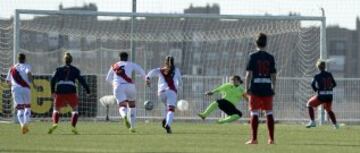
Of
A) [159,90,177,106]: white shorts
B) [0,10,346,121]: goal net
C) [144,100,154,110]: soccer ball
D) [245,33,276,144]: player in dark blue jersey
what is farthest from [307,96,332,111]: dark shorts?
[245,33,276,144]: player in dark blue jersey

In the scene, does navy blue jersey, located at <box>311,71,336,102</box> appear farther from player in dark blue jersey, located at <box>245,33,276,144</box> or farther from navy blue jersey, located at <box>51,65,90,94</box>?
player in dark blue jersey, located at <box>245,33,276,144</box>

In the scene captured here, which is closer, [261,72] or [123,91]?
[261,72]

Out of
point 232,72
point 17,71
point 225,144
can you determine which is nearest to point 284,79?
point 232,72

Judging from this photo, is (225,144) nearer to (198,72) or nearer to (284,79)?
(284,79)

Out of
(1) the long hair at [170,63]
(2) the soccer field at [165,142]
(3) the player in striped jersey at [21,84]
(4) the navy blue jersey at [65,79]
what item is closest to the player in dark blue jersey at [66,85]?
(4) the navy blue jersey at [65,79]

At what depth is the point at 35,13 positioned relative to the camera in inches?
1410

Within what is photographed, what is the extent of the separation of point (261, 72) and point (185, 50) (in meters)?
21.2

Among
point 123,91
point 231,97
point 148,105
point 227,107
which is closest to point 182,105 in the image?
point 148,105

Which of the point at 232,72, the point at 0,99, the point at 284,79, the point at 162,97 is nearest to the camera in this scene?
the point at 162,97

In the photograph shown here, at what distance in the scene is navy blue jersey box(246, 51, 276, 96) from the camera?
2088 centimetres

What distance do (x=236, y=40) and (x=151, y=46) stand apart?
13.2 feet

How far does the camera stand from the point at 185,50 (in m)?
42.1

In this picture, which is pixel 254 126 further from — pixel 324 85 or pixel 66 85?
pixel 324 85

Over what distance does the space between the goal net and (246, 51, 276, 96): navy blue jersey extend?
14.5 metres
